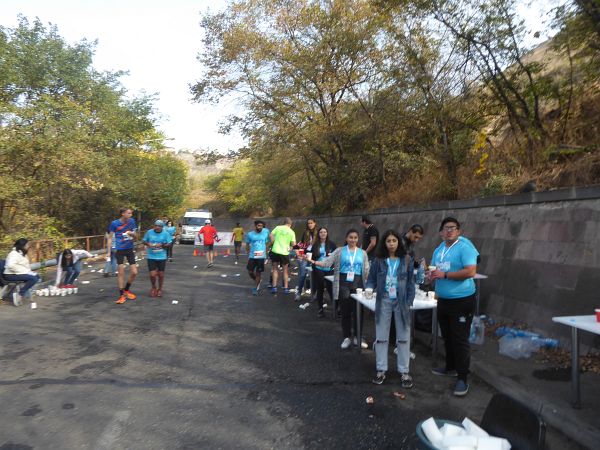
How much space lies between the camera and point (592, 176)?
22.5 feet

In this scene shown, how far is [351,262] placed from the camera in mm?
6430

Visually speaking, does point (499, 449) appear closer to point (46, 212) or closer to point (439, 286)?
point (439, 286)

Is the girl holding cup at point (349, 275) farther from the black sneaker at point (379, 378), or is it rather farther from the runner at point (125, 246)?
the runner at point (125, 246)

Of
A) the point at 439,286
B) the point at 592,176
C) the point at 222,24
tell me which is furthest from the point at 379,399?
the point at 222,24

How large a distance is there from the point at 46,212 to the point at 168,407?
2006 cm

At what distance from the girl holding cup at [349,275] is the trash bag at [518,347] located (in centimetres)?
184

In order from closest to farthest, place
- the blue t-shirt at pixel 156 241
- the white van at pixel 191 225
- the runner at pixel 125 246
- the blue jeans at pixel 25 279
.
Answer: the blue jeans at pixel 25 279 → the runner at pixel 125 246 → the blue t-shirt at pixel 156 241 → the white van at pixel 191 225

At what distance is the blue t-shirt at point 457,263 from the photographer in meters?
4.54

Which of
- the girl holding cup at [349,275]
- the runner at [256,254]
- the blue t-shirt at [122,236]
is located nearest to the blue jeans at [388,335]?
the girl holding cup at [349,275]

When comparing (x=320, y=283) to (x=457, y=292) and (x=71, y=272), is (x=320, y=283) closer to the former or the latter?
(x=457, y=292)

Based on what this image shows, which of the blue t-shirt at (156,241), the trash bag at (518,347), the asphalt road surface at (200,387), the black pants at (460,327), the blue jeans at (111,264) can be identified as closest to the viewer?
the asphalt road surface at (200,387)

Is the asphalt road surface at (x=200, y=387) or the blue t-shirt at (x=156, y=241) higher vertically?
the blue t-shirt at (x=156, y=241)

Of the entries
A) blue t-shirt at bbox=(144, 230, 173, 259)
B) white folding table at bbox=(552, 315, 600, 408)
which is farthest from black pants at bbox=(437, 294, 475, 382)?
blue t-shirt at bbox=(144, 230, 173, 259)

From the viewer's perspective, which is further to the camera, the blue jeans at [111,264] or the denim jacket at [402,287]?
the blue jeans at [111,264]
